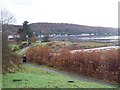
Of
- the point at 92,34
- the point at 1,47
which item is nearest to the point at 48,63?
the point at 1,47

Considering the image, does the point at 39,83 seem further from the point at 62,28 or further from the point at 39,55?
the point at 62,28

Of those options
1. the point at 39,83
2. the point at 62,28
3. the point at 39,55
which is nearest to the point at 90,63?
the point at 39,83

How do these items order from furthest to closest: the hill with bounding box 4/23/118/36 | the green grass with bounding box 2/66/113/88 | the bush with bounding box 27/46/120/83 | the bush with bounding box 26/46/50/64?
the hill with bounding box 4/23/118/36 < the bush with bounding box 26/46/50/64 < the bush with bounding box 27/46/120/83 < the green grass with bounding box 2/66/113/88

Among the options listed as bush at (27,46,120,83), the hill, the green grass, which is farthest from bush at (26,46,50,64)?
the hill

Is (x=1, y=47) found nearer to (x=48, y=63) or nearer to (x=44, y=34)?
(x=48, y=63)

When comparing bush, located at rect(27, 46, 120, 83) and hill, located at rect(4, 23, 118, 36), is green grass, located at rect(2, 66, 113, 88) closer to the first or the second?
bush, located at rect(27, 46, 120, 83)

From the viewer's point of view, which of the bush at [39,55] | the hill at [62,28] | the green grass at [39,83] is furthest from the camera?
the hill at [62,28]

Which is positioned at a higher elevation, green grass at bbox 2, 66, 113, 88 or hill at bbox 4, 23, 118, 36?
hill at bbox 4, 23, 118, 36

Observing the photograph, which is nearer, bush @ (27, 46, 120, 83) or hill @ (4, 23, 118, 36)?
bush @ (27, 46, 120, 83)

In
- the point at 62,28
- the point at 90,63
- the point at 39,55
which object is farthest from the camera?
the point at 62,28

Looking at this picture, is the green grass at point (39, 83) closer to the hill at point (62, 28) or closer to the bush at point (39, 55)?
the bush at point (39, 55)

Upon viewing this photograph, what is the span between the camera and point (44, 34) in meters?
42.3

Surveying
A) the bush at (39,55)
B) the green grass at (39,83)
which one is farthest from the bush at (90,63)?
the green grass at (39,83)

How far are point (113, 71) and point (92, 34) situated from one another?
29.7m
